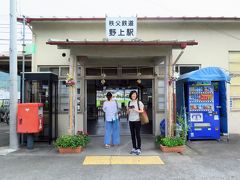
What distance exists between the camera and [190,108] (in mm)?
12883

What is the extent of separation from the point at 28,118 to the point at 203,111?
19.3 feet

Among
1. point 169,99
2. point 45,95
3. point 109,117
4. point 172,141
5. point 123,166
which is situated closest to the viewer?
point 123,166

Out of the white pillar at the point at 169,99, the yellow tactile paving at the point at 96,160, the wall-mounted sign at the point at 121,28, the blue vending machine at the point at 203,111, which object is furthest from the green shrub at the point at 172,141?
the wall-mounted sign at the point at 121,28

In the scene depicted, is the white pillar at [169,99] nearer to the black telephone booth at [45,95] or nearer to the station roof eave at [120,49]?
the station roof eave at [120,49]

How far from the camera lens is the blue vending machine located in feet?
42.1

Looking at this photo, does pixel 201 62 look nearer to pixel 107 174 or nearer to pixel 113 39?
pixel 113 39

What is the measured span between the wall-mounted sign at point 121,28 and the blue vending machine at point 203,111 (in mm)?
3141

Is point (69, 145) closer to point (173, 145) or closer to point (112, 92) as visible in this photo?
point (173, 145)

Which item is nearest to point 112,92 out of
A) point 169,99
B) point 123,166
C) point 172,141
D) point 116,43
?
point 169,99

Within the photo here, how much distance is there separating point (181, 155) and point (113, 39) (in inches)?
151

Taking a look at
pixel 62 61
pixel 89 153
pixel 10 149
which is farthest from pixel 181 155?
pixel 62 61

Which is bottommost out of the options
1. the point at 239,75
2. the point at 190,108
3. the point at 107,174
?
the point at 107,174

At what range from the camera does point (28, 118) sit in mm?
11258

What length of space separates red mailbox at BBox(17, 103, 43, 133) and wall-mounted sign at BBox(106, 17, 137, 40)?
3187 mm
